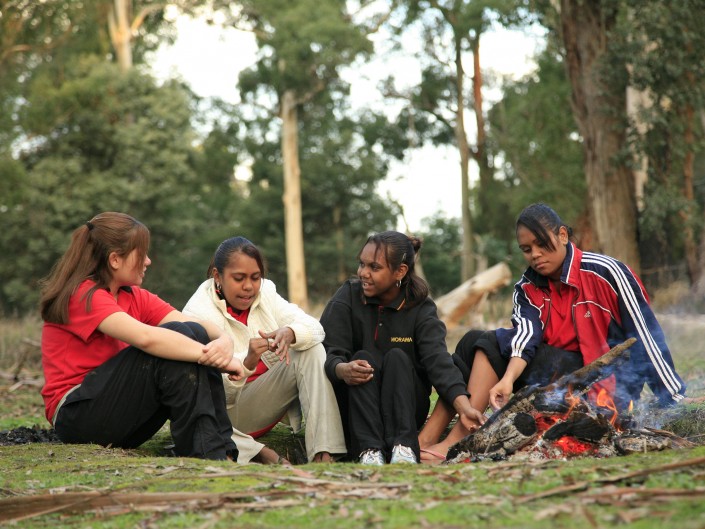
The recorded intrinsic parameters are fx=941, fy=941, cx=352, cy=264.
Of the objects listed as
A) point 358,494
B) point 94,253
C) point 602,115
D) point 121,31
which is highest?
point 121,31

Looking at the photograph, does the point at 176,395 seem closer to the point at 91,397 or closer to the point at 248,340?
the point at 91,397

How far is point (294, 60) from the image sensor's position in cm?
2881

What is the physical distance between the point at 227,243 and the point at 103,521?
2.41 metres

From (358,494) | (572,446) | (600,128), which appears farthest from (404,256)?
(600,128)

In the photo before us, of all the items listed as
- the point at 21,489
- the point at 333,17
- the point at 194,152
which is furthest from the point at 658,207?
the point at 194,152

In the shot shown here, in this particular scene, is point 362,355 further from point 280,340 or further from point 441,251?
point 441,251

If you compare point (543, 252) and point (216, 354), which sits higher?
point (543, 252)

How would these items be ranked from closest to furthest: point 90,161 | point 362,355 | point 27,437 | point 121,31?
1. point 362,355
2. point 27,437
3. point 90,161
4. point 121,31

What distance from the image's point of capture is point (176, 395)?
521cm

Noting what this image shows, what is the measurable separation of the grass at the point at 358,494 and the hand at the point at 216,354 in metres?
0.57

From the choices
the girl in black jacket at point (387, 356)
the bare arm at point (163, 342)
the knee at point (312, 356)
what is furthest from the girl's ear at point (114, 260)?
the girl in black jacket at point (387, 356)

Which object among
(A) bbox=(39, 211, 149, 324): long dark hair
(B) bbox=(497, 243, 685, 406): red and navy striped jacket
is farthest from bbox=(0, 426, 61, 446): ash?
(B) bbox=(497, 243, 685, 406): red and navy striped jacket

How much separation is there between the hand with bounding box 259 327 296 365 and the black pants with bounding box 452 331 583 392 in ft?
3.82

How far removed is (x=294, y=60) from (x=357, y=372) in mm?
24433
